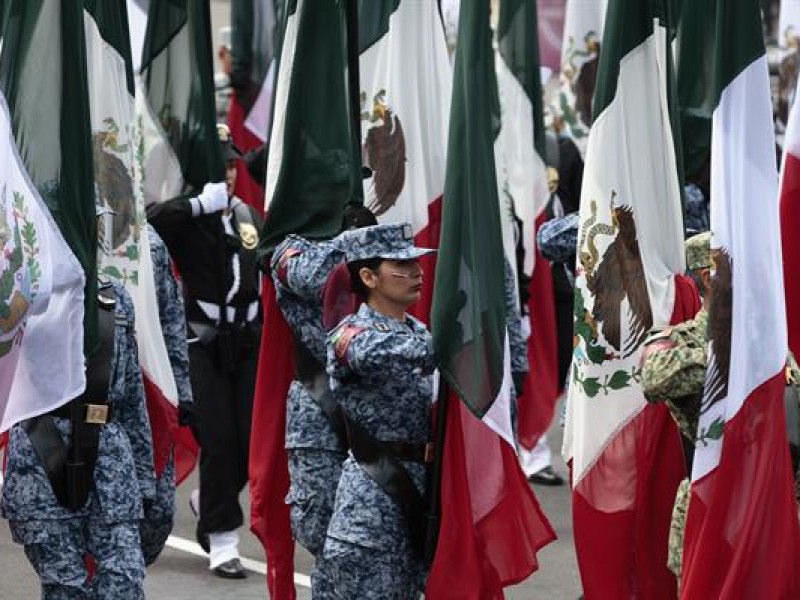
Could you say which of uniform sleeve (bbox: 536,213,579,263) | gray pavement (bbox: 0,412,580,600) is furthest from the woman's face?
gray pavement (bbox: 0,412,580,600)

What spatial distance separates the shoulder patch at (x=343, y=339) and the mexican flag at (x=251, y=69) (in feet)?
18.6

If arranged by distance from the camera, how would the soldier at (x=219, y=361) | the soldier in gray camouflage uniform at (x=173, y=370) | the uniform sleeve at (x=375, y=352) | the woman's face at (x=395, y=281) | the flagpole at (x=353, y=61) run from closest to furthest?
the uniform sleeve at (x=375, y=352)
the woman's face at (x=395, y=281)
the soldier in gray camouflage uniform at (x=173, y=370)
the flagpole at (x=353, y=61)
the soldier at (x=219, y=361)

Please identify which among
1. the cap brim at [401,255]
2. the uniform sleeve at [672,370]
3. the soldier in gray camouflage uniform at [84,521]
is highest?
the cap brim at [401,255]

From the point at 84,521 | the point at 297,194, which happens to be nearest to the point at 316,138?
the point at 297,194

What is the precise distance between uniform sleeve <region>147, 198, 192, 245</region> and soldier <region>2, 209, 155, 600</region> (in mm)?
2061

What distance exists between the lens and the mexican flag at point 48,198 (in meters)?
7.14

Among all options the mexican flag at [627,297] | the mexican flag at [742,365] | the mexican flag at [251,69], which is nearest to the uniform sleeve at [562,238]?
the mexican flag at [627,297]

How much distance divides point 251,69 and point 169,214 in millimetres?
3647

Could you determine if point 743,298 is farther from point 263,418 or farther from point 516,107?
point 516,107

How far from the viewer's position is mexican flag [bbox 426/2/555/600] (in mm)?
7230

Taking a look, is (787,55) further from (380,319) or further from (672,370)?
(672,370)

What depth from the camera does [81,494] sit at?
7227 mm

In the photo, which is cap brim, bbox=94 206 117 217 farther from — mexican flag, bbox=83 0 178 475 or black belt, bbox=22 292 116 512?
black belt, bbox=22 292 116 512

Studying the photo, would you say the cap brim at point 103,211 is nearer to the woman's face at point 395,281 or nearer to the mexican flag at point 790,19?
the woman's face at point 395,281
